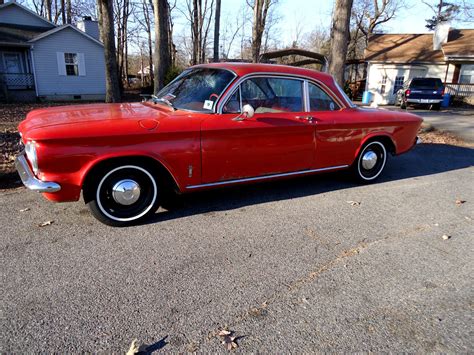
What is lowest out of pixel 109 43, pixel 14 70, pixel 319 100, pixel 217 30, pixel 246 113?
pixel 246 113

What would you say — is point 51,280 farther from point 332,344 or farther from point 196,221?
point 332,344

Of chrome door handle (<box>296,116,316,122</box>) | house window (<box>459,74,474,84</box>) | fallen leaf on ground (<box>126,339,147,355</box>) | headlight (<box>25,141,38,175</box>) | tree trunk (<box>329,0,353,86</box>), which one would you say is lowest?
fallen leaf on ground (<box>126,339,147,355</box>)

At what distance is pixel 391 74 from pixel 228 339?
89.7ft

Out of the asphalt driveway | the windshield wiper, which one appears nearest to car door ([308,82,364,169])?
the asphalt driveway

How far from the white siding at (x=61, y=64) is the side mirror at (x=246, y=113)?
19767 millimetres

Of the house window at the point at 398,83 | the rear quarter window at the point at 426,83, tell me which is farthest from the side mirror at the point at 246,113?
the house window at the point at 398,83

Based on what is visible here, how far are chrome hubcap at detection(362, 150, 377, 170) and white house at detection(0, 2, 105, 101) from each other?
19.2 meters

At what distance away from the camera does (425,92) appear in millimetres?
19094

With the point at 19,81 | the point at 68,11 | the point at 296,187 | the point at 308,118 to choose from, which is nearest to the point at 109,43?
the point at 19,81

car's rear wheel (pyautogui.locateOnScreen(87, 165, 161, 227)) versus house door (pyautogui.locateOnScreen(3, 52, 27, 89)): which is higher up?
house door (pyautogui.locateOnScreen(3, 52, 27, 89))

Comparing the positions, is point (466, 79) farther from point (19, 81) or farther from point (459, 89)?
point (19, 81)

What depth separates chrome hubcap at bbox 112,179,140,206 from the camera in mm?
3549

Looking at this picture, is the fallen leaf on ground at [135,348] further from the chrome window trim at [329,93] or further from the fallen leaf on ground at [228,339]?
the chrome window trim at [329,93]

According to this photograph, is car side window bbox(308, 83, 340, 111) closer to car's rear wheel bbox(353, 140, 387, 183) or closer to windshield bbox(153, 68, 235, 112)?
car's rear wheel bbox(353, 140, 387, 183)
